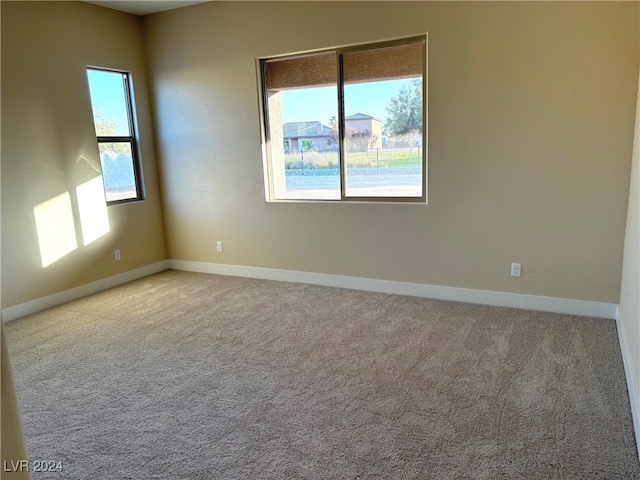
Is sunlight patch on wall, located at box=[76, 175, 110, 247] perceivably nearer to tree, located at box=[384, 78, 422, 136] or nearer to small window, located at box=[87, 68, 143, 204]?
small window, located at box=[87, 68, 143, 204]

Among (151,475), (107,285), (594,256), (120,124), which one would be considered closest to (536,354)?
(594,256)

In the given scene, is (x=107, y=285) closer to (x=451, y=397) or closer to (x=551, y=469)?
(x=451, y=397)

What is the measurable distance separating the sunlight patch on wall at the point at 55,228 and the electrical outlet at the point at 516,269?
4.17m

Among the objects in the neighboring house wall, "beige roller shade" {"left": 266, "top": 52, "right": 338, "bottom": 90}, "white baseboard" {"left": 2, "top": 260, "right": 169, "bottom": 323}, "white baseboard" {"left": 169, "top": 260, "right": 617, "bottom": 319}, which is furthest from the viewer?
"beige roller shade" {"left": 266, "top": 52, "right": 338, "bottom": 90}

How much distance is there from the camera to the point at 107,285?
472 centimetres

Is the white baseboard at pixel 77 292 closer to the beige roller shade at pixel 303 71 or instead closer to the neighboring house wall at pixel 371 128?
the beige roller shade at pixel 303 71

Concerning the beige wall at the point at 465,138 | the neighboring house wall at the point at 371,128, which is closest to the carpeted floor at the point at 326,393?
the beige wall at the point at 465,138

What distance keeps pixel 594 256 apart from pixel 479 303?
0.96 meters

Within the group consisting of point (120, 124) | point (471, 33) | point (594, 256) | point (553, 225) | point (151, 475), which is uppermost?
point (471, 33)

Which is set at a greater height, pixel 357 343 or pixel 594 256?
pixel 594 256

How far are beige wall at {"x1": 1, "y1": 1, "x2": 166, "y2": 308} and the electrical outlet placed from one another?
404 cm

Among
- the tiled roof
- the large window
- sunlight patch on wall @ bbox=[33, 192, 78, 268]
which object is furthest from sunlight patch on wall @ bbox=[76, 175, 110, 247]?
the tiled roof

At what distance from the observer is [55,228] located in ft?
13.6

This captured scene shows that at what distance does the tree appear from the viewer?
3805mm
